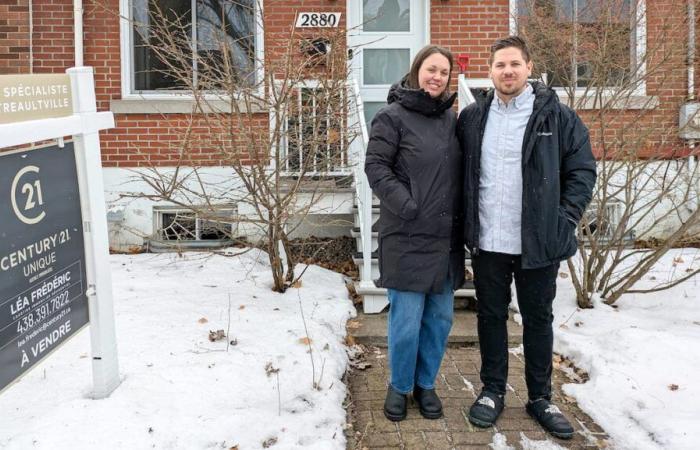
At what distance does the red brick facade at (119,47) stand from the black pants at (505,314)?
3.90 metres

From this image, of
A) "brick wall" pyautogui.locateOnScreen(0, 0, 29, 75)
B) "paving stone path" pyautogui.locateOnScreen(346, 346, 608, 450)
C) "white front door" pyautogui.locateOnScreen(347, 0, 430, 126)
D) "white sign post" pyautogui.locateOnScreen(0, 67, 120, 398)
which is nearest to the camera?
"white sign post" pyautogui.locateOnScreen(0, 67, 120, 398)

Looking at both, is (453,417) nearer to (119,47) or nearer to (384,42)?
(384,42)

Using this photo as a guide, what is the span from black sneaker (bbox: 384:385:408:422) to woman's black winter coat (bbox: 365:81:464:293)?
632 mm

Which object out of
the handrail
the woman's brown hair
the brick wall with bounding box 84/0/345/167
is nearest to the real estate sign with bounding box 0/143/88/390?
the woman's brown hair

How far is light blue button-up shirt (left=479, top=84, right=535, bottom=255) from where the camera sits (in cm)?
319

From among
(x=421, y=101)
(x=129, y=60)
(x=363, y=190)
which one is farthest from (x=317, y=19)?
(x=421, y=101)

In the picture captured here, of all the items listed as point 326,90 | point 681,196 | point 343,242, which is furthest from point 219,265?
point 681,196

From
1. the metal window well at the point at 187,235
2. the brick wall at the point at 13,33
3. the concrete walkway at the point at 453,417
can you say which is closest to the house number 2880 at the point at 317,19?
the metal window well at the point at 187,235

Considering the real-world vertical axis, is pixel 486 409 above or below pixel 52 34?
below

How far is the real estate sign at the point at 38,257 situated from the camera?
105 inches

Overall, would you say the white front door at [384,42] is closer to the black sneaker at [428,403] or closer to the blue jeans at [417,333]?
the blue jeans at [417,333]

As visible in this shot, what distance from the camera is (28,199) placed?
2.79 metres

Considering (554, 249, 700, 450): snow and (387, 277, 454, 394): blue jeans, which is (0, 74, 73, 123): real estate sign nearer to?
(387, 277, 454, 394): blue jeans

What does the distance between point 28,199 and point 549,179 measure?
7.68 ft
